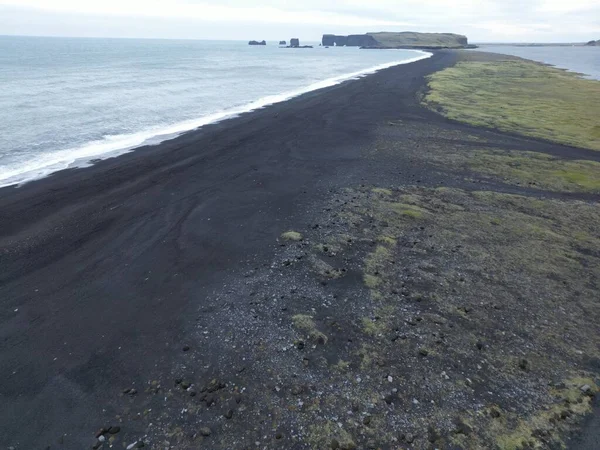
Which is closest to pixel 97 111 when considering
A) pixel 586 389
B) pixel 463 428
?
pixel 463 428

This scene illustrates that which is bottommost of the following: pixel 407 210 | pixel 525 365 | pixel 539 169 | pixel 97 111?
pixel 97 111

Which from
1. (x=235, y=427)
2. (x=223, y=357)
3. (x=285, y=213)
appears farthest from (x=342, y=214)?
(x=235, y=427)

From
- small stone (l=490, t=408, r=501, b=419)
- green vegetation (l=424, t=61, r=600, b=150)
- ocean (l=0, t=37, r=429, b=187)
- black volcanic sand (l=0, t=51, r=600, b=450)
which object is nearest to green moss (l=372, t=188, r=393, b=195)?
black volcanic sand (l=0, t=51, r=600, b=450)

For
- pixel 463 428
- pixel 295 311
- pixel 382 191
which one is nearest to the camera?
pixel 463 428

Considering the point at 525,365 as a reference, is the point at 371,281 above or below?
below

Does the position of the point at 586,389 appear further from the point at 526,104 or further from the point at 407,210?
the point at 526,104

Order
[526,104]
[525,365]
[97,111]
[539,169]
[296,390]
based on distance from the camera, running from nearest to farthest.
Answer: [296,390], [525,365], [539,169], [97,111], [526,104]

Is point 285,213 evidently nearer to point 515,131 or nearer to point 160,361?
point 160,361
